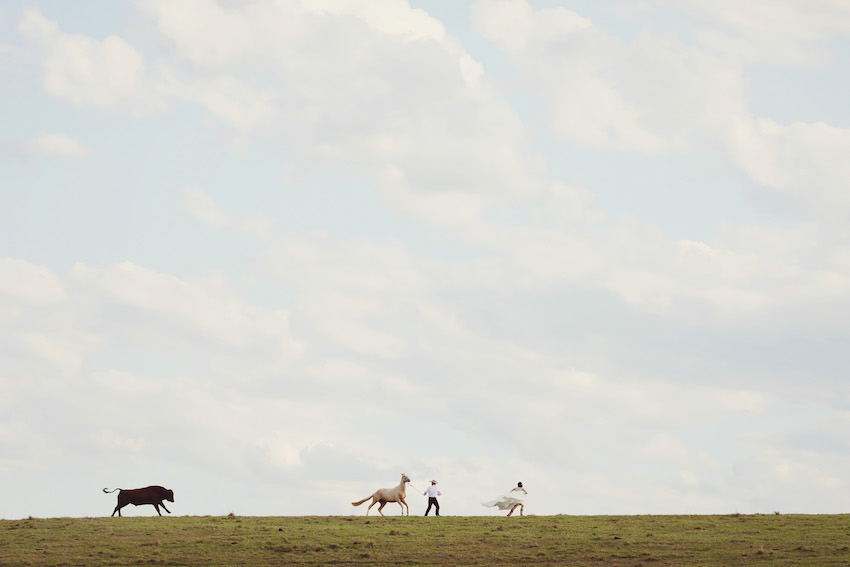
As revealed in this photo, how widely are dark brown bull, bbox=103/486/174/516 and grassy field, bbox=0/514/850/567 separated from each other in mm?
2660

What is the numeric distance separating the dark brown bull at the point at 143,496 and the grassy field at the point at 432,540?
2660mm

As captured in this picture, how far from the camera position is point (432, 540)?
130 feet

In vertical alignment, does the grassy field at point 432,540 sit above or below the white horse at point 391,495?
below

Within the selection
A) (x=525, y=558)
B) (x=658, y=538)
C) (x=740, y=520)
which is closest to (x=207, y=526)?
(x=525, y=558)

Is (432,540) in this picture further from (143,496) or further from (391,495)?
(143,496)

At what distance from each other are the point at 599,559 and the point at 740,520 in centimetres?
1093

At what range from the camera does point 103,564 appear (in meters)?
36.0

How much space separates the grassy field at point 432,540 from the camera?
119 ft

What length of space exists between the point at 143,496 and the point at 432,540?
1658cm

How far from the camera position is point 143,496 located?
4891cm

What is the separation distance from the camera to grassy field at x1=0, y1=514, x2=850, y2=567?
3641 cm

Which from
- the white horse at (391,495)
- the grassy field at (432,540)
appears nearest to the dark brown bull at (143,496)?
the grassy field at (432,540)

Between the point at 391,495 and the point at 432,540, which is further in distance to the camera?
the point at 391,495

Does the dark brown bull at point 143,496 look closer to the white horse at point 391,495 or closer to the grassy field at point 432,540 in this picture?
the grassy field at point 432,540
